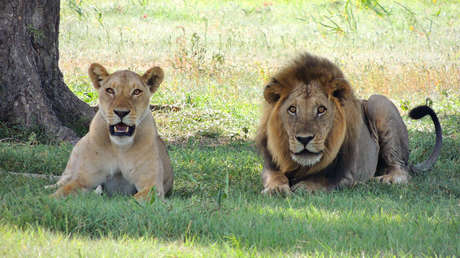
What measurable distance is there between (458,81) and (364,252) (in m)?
8.54

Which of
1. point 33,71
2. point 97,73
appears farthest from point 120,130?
point 33,71

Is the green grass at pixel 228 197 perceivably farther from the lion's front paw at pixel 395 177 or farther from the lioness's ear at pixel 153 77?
the lioness's ear at pixel 153 77

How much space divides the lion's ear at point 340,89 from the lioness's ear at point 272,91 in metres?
0.43

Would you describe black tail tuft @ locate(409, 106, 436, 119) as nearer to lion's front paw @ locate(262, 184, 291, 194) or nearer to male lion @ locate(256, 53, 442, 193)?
male lion @ locate(256, 53, 442, 193)

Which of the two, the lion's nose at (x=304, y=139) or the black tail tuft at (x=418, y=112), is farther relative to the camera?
the black tail tuft at (x=418, y=112)

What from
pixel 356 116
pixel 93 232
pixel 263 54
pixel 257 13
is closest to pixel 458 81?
pixel 263 54

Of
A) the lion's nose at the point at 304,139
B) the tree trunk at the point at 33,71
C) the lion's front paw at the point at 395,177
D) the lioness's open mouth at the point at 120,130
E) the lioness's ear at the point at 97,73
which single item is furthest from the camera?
the tree trunk at the point at 33,71

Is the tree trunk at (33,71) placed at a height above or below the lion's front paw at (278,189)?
above

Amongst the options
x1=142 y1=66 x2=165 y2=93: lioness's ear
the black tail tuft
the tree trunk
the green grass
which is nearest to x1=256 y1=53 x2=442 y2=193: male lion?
the green grass

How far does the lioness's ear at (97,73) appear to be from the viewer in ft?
14.3

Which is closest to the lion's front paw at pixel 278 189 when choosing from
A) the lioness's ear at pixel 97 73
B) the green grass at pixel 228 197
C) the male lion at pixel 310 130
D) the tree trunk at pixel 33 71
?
the male lion at pixel 310 130

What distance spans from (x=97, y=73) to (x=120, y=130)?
0.49 m

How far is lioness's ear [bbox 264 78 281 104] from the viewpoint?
5.00 meters

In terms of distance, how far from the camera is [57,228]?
10.7ft
